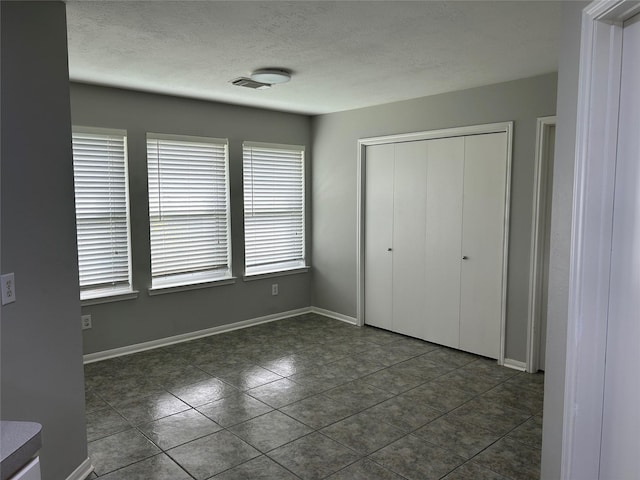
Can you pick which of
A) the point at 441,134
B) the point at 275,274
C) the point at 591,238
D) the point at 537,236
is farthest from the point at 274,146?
the point at 591,238

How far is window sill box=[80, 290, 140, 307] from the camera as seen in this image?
4.01 m

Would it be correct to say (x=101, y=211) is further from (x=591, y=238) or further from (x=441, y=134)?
(x=591, y=238)

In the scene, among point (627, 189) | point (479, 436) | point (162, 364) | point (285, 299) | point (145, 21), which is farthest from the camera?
point (285, 299)

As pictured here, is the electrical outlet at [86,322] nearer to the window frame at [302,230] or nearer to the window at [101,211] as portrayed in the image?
the window at [101,211]

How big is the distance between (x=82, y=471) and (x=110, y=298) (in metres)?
1.97

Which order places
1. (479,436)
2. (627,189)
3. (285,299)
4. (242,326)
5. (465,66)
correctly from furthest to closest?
(285,299), (242,326), (465,66), (479,436), (627,189)

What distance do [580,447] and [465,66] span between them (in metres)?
2.71

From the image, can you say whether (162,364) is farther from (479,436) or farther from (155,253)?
(479,436)

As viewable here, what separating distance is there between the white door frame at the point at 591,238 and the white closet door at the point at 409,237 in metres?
3.07

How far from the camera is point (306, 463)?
8.49 feet

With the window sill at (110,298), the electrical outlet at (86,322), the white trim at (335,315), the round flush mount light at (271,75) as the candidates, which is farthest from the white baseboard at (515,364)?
the electrical outlet at (86,322)

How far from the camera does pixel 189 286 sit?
469cm

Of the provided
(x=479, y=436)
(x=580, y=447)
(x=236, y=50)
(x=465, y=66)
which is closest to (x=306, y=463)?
(x=479, y=436)

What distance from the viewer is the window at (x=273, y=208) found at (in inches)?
204
